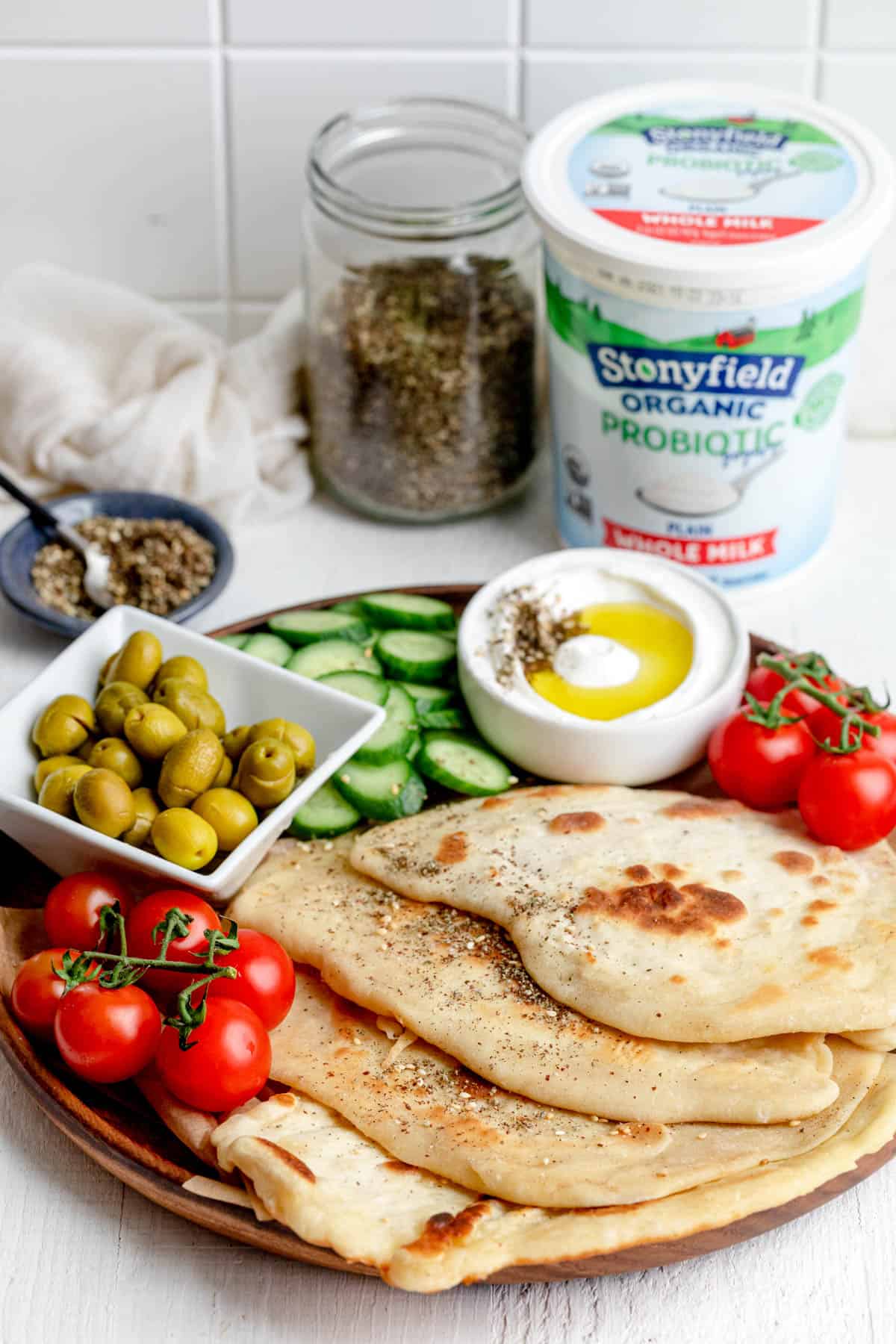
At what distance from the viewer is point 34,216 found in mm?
3430

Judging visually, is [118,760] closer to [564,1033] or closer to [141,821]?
[141,821]

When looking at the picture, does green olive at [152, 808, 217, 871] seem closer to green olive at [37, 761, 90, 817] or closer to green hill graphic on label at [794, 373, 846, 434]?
green olive at [37, 761, 90, 817]

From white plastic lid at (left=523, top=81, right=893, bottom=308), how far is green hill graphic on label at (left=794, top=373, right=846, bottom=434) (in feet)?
0.69

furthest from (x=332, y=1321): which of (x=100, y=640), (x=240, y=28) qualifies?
(x=240, y=28)

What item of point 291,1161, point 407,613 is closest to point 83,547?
point 407,613

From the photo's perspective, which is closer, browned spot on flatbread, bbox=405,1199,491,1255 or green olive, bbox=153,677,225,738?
browned spot on flatbread, bbox=405,1199,491,1255

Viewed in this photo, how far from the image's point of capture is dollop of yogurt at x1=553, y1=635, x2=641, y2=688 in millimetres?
2607

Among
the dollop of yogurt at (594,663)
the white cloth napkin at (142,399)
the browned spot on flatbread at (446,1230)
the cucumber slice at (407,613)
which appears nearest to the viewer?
the browned spot on flatbread at (446,1230)

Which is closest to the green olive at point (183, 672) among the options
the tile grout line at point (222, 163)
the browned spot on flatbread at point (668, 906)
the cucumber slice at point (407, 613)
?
the cucumber slice at point (407, 613)

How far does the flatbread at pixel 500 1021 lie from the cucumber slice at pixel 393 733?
0.82 ft

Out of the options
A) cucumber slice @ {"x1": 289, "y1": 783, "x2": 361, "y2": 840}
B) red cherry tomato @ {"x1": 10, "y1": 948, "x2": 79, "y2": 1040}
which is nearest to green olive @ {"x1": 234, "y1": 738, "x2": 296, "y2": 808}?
cucumber slice @ {"x1": 289, "y1": 783, "x2": 361, "y2": 840}

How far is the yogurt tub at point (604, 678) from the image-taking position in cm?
254

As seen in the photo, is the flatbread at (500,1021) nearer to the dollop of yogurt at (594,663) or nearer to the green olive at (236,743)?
the green olive at (236,743)

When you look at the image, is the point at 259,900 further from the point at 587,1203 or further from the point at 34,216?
the point at 34,216
